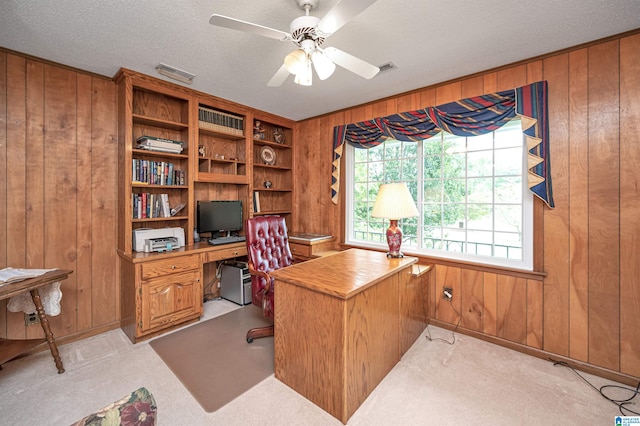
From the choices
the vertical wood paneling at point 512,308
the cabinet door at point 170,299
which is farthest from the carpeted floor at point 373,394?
the cabinet door at point 170,299

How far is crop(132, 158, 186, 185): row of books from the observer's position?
2648 mm

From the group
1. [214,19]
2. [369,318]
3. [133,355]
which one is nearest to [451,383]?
[369,318]

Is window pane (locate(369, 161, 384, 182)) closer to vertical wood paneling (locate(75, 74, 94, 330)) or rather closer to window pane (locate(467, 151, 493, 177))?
window pane (locate(467, 151, 493, 177))

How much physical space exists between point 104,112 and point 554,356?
452cm

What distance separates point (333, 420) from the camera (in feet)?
5.06

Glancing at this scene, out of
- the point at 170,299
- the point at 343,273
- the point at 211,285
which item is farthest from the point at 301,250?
the point at 343,273

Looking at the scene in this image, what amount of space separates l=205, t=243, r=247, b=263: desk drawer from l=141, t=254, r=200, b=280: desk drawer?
0.14 meters

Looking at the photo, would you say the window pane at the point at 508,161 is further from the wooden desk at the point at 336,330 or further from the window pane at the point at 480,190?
the wooden desk at the point at 336,330

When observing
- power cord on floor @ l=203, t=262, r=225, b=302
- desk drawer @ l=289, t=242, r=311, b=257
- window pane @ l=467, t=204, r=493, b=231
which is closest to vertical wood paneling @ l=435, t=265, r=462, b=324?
window pane @ l=467, t=204, r=493, b=231

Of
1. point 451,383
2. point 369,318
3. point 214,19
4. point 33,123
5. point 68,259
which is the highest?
point 214,19

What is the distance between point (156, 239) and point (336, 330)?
6.95ft

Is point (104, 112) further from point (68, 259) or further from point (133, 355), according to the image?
point (133, 355)

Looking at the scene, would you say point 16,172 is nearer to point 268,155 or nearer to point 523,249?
point 268,155

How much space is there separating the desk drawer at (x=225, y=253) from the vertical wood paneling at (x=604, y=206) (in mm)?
3201
